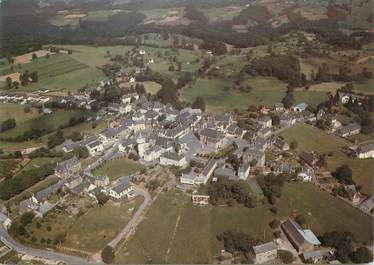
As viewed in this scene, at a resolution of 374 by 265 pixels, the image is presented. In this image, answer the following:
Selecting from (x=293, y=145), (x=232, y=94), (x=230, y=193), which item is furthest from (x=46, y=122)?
(x=293, y=145)

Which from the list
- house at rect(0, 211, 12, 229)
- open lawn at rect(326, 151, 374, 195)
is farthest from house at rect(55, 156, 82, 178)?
open lawn at rect(326, 151, 374, 195)

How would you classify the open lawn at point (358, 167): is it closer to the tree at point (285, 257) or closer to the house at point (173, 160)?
the tree at point (285, 257)

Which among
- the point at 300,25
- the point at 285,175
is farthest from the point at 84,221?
the point at 300,25

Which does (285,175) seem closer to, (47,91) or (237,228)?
(237,228)

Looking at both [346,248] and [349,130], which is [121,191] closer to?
[346,248]

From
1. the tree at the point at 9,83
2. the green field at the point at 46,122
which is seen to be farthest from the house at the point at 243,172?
the tree at the point at 9,83
